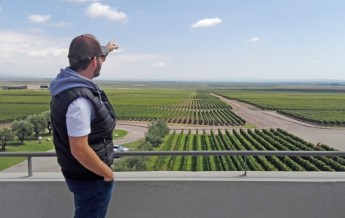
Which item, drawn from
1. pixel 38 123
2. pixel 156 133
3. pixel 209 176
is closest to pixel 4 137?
pixel 38 123

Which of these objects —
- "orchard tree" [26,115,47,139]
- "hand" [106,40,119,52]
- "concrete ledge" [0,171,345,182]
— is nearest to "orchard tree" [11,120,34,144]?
"orchard tree" [26,115,47,139]

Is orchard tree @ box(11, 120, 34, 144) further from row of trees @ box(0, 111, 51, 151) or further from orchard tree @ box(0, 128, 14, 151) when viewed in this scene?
orchard tree @ box(0, 128, 14, 151)

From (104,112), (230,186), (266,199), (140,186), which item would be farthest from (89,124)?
(266,199)

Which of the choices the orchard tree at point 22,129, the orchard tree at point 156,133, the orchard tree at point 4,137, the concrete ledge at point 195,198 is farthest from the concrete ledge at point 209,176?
the orchard tree at point 22,129

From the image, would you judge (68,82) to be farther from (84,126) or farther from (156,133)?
(156,133)

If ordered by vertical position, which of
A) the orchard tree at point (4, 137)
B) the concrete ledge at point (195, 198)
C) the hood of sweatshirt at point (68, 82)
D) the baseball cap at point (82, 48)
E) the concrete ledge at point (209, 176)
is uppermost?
the baseball cap at point (82, 48)

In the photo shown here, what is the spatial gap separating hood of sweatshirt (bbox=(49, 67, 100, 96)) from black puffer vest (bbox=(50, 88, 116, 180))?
0.09ft

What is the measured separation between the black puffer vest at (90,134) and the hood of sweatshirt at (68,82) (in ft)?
0.09

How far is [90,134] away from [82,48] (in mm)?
468

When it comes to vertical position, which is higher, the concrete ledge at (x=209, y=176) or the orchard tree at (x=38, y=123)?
the concrete ledge at (x=209, y=176)

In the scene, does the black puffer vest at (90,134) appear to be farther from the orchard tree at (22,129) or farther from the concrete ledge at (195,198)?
the orchard tree at (22,129)

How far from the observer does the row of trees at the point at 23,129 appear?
42.4 meters

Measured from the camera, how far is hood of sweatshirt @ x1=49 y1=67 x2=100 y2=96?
199 cm

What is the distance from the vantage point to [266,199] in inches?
123
